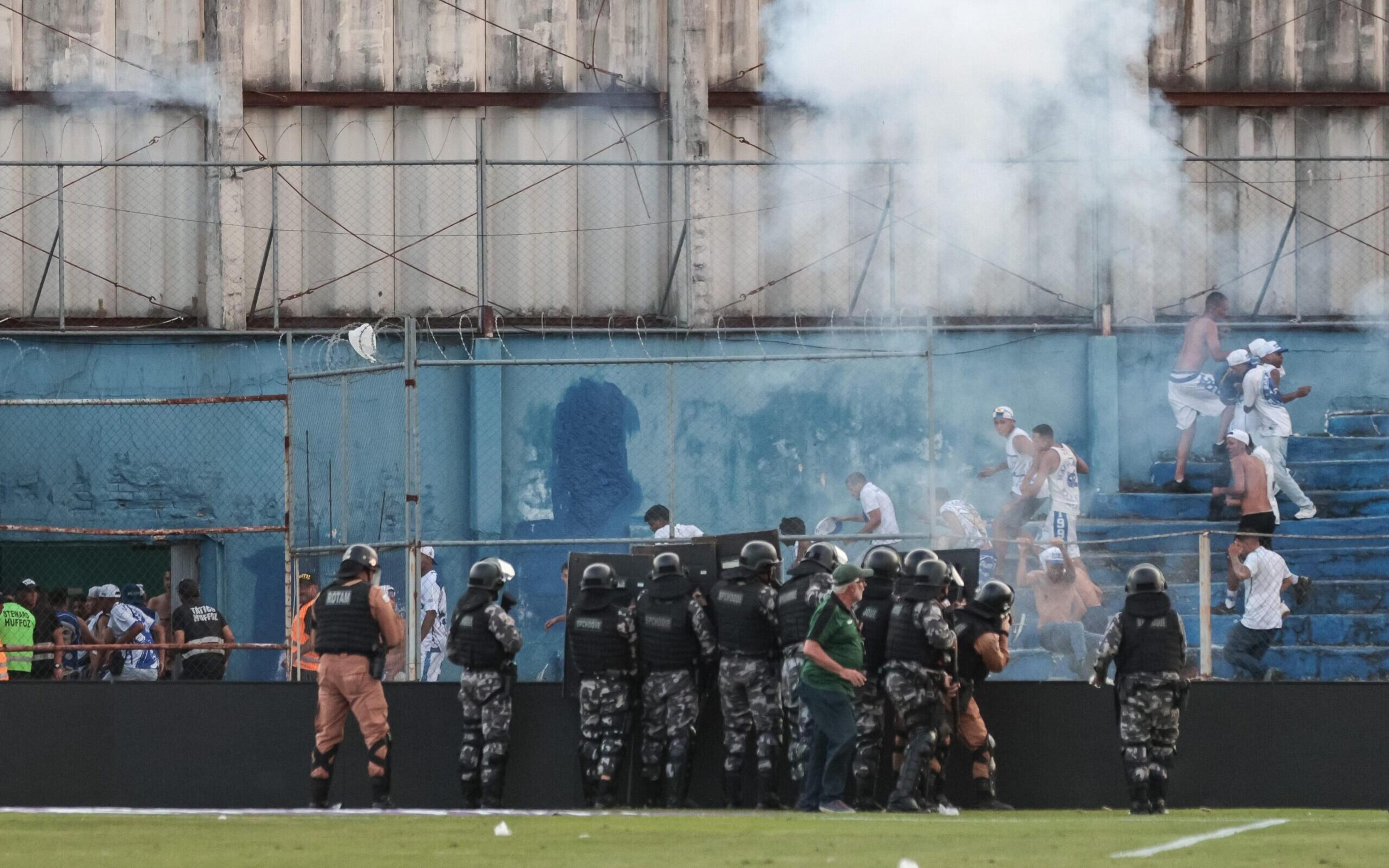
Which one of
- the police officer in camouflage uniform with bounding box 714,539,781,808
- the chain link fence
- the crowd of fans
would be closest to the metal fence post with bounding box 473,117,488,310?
the chain link fence

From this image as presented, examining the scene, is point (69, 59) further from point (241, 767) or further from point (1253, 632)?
point (1253, 632)

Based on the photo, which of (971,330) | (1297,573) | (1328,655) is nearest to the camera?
(1328,655)

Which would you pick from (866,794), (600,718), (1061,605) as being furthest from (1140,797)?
(1061,605)

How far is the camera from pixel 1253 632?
1531cm

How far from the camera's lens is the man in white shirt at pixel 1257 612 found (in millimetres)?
15180

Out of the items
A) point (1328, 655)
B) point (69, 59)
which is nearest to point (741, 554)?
point (1328, 655)

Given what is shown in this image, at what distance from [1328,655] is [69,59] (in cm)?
1401

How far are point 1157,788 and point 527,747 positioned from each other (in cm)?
424

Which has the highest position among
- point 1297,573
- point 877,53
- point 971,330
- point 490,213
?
point 877,53

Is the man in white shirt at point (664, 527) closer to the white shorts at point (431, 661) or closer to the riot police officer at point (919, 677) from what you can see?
the white shorts at point (431, 661)

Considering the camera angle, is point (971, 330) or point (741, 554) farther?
point (971, 330)

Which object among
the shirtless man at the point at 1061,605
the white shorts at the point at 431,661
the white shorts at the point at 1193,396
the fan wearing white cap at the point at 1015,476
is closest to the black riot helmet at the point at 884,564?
the shirtless man at the point at 1061,605

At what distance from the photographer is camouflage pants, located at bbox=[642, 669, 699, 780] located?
41.4 feet

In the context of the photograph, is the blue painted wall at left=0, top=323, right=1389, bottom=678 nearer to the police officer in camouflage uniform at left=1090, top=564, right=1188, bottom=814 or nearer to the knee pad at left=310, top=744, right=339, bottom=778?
the knee pad at left=310, top=744, right=339, bottom=778
